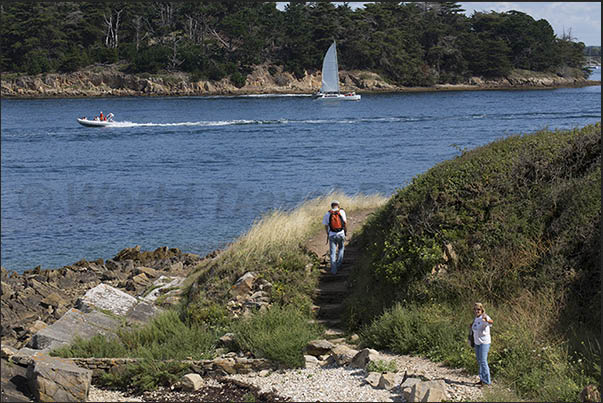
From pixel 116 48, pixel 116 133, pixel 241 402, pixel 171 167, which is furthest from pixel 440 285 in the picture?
pixel 116 48

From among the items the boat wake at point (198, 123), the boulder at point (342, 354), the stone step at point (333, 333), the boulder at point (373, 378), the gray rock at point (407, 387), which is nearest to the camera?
the gray rock at point (407, 387)

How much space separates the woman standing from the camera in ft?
36.3

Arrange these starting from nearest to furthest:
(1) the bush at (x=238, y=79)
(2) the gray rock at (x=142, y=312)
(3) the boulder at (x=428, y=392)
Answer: (3) the boulder at (x=428, y=392) < (2) the gray rock at (x=142, y=312) < (1) the bush at (x=238, y=79)

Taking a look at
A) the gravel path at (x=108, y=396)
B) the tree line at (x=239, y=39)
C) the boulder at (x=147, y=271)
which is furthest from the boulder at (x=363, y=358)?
the tree line at (x=239, y=39)

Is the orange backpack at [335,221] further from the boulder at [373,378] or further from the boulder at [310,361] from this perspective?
the boulder at [373,378]

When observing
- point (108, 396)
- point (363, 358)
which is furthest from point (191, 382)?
point (363, 358)

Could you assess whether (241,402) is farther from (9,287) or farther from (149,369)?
(9,287)

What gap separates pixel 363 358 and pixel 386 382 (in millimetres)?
1169

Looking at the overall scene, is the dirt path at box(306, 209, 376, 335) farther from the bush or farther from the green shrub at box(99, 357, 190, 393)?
the bush

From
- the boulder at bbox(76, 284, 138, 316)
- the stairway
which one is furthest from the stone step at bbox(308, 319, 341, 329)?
the boulder at bbox(76, 284, 138, 316)

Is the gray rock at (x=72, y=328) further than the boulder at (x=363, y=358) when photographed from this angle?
Yes

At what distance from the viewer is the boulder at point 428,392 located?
403 inches

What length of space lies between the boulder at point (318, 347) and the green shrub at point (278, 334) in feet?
0.39

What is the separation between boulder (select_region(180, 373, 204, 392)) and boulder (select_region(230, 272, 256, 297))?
13.3 feet
